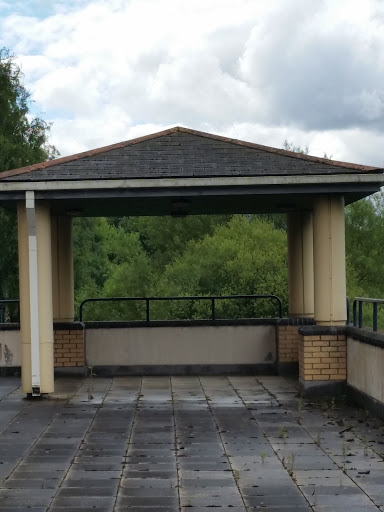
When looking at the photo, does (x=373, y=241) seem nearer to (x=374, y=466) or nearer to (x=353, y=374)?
(x=353, y=374)

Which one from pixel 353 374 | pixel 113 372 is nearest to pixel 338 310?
pixel 353 374

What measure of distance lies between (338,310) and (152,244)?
140ft

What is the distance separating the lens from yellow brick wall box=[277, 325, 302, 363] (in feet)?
46.8

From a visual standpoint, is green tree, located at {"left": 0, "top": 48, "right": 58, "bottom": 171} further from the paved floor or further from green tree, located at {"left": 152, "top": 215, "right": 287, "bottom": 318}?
the paved floor

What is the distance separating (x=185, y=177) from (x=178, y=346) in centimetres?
439

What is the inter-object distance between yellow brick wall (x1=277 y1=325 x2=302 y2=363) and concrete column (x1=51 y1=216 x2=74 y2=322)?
3816 millimetres

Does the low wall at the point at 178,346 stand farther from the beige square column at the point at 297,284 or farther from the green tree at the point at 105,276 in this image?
the green tree at the point at 105,276

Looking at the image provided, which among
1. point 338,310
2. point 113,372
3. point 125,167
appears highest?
point 125,167

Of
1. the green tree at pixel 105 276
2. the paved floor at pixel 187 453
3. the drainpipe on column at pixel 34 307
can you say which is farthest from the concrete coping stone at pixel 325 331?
the green tree at pixel 105 276

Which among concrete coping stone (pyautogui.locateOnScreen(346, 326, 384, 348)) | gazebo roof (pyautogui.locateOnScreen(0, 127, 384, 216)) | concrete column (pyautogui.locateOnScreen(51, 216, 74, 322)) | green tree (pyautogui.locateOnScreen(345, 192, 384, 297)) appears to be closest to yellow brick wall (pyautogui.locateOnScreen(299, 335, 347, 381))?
concrete coping stone (pyautogui.locateOnScreen(346, 326, 384, 348))

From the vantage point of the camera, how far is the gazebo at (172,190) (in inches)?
439

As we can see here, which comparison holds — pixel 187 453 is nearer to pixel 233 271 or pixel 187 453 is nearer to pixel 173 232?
pixel 233 271

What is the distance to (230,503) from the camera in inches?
225

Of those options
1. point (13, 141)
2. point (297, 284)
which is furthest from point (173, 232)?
point (297, 284)
